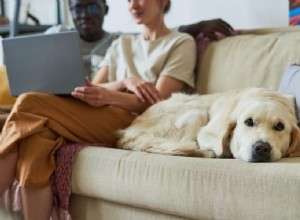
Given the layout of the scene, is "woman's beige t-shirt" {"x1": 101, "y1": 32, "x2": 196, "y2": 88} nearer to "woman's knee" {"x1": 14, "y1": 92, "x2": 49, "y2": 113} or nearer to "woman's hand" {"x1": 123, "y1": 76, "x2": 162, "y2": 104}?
"woman's hand" {"x1": 123, "y1": 76, "x2": 162, "y2": 104}

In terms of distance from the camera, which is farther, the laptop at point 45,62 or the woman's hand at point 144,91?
the woman's hand at point 144,91

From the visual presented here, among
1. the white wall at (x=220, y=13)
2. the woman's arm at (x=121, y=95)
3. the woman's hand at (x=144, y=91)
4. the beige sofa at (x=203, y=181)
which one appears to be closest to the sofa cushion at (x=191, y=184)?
the beige sofa at (x=203, y=181)

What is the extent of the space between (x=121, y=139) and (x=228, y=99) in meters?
0.38

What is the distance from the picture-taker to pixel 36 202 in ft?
4.96

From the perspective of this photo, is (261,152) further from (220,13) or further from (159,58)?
(220,13)

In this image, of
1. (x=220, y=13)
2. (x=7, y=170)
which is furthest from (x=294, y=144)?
(x=220, y=13)

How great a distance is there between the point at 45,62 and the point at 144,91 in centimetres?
40

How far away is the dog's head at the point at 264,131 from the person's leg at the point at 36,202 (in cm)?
61

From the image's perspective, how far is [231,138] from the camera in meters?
1.37

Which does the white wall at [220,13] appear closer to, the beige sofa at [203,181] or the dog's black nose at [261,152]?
the beige sofa at [203,181]

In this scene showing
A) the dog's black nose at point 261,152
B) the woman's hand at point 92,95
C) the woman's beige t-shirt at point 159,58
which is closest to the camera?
the dog's black nose at point 261,152

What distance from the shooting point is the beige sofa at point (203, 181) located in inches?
42.8

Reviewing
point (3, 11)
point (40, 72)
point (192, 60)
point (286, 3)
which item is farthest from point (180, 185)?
point (3, 11)

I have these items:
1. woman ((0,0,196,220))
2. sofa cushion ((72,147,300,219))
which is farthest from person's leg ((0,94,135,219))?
sofa cushion ((72,147,300,219))
